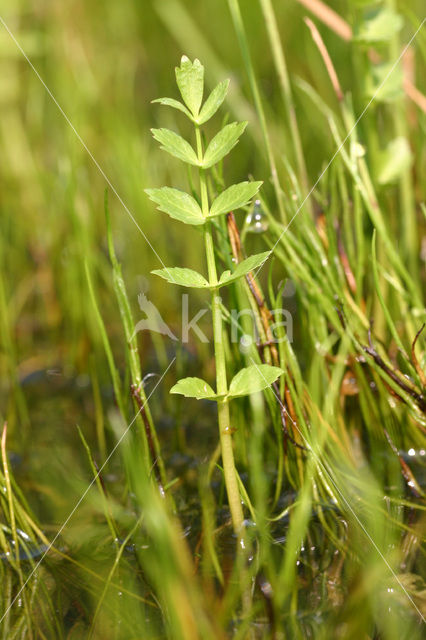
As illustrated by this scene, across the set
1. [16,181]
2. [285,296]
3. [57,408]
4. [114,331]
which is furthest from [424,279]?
[16,181]

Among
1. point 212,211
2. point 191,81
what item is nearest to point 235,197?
point 212,211

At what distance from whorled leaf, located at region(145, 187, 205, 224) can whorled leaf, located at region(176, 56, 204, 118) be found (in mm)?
102

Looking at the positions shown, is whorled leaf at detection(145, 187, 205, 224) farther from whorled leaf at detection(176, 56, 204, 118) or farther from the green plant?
whorled leaf at detection(176, 56, 204, 118)

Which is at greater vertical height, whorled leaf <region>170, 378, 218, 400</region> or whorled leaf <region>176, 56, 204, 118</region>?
whorled leaf <region>176, 56, 204, 118</region>

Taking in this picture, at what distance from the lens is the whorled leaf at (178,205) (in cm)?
81

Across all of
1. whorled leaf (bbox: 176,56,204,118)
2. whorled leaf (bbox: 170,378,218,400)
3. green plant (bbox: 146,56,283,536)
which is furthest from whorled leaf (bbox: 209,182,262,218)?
whorled leaf (bbox: 170,378,218,400)

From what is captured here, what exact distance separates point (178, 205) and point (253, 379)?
239 millimetres

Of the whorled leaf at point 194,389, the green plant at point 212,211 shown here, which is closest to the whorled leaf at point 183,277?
the green plant at point 212,211

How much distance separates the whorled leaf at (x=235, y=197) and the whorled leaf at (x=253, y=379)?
0.20m

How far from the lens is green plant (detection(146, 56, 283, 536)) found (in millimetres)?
806

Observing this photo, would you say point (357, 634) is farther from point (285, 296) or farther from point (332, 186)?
point (285, 296)

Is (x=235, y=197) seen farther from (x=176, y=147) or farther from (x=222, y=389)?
(x=222, y=389)

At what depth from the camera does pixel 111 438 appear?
117cm

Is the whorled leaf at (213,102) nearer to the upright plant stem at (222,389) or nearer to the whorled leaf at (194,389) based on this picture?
the upright plant stem at (222,389)
